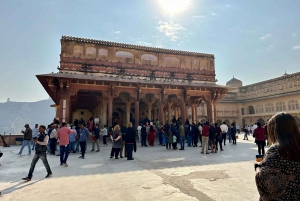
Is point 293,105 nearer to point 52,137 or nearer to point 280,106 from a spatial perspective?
point 280,106

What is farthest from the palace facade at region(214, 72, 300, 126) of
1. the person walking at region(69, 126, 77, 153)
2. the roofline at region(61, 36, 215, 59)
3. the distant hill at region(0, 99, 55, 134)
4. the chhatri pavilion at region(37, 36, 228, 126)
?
the distant hill at region(0, 99, 55, 134)

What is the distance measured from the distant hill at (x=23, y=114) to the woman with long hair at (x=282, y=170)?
544ft

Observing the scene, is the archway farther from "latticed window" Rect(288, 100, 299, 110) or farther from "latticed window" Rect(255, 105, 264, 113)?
"latticed window" Rect(288, 100, 299, 110)

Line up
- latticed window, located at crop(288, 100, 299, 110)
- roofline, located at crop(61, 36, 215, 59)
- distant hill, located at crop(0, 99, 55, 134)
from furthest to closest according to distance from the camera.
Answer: distant hill, located at crop(0, 99, 55, 134)
latticed window, located at crop(288, 100, 299, 110)
roofline, located at crop(61, 36, 215, 59)

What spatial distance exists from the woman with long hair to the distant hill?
6531 inches

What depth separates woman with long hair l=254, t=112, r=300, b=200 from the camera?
164cm

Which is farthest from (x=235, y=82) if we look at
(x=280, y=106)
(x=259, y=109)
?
(x=280, y=106)

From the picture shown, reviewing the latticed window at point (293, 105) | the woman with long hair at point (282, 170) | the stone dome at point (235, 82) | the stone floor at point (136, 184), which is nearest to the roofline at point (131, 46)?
the stone floor at point (136, 184)

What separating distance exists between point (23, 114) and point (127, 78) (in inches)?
6969

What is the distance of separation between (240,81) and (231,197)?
49617 millimetres

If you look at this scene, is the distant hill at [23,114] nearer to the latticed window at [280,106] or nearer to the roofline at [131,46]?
the roofline at [131,46]

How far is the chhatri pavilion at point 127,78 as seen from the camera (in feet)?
56.5

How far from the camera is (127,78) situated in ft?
66.4

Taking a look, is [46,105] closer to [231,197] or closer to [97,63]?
[97,63]
